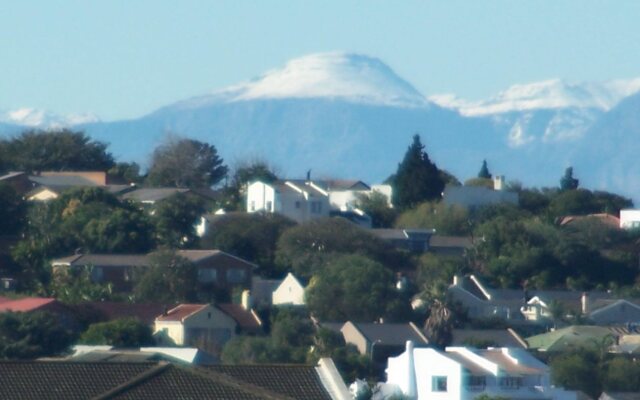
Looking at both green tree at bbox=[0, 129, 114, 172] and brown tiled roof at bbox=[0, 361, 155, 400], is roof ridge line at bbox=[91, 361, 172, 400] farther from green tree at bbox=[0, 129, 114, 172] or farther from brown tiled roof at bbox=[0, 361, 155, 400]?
green tree at bbox=[0, 129, 114, 172]

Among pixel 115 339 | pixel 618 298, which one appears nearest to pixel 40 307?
pixel 115 339

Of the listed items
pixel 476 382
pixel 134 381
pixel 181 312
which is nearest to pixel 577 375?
pixel 476 382

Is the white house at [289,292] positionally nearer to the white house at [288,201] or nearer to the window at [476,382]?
the white house at [288,201]

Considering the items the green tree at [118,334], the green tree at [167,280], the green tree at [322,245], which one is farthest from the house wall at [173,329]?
the green tree at [322,245]

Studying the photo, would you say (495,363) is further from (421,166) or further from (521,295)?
(421,166)

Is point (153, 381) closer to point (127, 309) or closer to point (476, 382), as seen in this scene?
point (476, 382)
